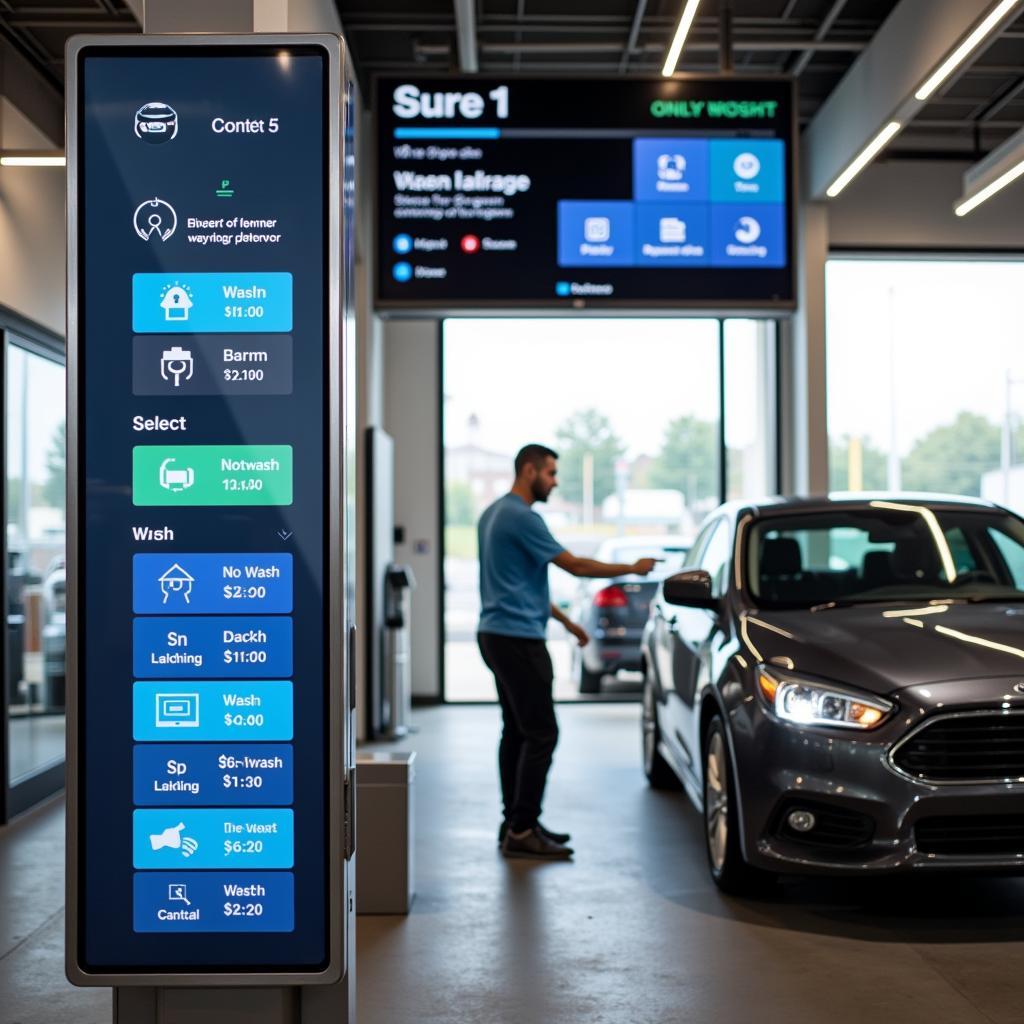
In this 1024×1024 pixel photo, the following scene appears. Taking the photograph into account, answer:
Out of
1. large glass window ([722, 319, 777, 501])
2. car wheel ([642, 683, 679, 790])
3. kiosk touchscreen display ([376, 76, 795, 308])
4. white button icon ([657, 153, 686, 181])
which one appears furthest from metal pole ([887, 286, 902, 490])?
white button icon ([657, 153, 686, 181])

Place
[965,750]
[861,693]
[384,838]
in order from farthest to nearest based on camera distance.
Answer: [384,838]
[861,693]
[965,750]

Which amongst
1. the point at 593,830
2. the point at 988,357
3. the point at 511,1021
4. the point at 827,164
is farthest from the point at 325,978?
the point at 988,357

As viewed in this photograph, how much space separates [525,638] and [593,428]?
20.7 ft

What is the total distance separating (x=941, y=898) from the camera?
5152 mm

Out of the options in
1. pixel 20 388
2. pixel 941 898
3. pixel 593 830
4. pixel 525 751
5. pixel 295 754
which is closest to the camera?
pixel 295 754

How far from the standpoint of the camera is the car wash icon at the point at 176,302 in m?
2.85

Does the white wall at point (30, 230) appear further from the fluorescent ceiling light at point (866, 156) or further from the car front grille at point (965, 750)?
the car front grille at point (965, 750)

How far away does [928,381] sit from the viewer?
12.1m

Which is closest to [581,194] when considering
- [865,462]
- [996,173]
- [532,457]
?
[532,457]

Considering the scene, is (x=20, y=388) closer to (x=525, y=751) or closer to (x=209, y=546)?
(x=525, y=751)

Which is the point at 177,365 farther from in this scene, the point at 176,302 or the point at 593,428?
the point at 593,428

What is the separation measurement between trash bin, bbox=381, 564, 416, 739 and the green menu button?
711 cm

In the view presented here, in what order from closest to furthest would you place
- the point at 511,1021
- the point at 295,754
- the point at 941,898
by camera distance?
the point at 295,754 < the point at 511,1021 < the point at 941,898

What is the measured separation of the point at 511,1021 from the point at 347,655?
61.7 inches
